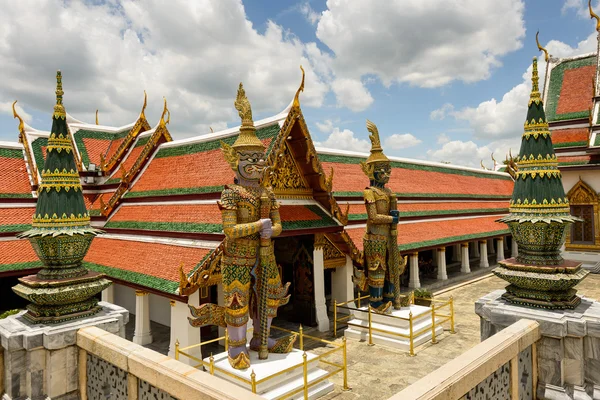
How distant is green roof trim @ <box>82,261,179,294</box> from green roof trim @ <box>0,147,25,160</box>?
8.26 meters

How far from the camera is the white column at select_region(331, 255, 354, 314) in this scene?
15023mm

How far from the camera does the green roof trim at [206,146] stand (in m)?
12.3

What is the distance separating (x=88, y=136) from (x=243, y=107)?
16.5 metres

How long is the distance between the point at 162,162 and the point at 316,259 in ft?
25.3

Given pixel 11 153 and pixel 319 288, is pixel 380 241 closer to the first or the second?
pixel 319 288

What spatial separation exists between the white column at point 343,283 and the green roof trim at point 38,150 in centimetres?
1367

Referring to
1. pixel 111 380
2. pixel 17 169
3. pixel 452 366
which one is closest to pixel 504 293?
pixel 452 366

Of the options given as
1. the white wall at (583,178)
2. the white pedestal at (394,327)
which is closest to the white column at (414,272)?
the white pedestal at (394,327)

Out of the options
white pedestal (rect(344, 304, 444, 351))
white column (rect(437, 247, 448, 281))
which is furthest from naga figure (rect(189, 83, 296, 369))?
white column (rect(437, 247, 448, 281))

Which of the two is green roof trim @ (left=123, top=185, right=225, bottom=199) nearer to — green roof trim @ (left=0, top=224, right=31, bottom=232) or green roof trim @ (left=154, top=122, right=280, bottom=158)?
green roof trim @ (left=154, top=122, right=280, bottom=158)

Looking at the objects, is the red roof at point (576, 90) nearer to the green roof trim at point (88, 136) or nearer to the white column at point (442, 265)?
the white column at point (442, 265)

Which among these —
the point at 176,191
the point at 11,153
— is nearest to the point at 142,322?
Result: the point at 176,191

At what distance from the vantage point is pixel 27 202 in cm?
1551

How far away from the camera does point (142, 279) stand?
11.2m
